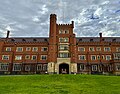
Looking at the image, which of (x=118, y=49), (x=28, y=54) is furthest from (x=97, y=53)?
(x=28, y=54)

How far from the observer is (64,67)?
59719mm

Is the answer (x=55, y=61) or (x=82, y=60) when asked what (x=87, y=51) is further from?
(x=55, y=61)

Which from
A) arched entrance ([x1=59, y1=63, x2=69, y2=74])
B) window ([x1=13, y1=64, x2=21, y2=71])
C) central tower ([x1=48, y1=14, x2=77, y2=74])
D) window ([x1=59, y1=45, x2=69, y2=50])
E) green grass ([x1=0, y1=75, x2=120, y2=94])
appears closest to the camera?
green grass ([x1=0, y1=75, x2=120, y2=94])

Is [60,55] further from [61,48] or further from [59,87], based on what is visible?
[59,87]

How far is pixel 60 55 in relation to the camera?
188ft

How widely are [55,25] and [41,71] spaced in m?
15.9

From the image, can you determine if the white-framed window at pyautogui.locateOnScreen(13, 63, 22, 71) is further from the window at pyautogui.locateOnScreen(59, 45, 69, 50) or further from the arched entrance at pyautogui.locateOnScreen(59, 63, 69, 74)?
the window at pyautogui.locateOnScreen(59, 45, 69, 50)

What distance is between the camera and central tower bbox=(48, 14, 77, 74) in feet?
184

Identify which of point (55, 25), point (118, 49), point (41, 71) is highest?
point (55, 25)

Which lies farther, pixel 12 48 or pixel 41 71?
pixel 12 48

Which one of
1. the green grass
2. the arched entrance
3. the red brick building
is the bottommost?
the green grass

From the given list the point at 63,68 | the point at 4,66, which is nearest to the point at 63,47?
the point at 63,68

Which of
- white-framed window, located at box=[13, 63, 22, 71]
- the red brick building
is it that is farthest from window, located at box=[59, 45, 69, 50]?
white-framed window, located at box=[13, 63, 22, 71]

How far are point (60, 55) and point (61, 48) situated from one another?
237 cm
